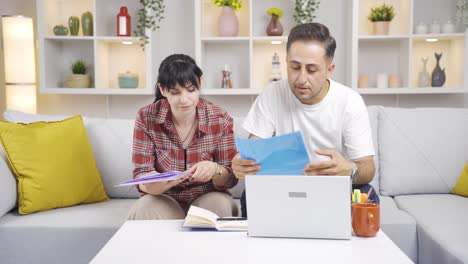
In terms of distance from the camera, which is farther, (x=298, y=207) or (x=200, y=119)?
(x=200, y=119)

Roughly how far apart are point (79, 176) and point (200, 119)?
0.69 metres

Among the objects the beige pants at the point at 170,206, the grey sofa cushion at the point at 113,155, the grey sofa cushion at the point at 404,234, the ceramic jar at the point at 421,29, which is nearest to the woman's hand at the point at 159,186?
the beige pants at the point at 170,206

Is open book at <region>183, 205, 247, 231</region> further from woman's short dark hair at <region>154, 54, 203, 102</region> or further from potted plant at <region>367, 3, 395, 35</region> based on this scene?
potted plant at <region>367, 3, 395, 35</region>

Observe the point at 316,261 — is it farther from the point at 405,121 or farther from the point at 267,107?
the point at 405,121

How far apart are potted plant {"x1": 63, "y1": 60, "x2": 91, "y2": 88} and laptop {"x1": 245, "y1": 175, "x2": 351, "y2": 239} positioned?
2.40 meters

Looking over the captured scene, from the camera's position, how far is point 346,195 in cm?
126

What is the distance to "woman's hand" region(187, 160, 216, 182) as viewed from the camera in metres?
1.74

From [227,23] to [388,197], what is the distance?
5.25 ft

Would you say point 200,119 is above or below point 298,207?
above

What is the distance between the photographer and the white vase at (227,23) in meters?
3.36

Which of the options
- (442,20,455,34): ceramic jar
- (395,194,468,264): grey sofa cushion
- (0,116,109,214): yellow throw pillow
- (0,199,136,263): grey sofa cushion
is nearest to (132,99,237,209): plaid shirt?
(0,199,136,263): grey sofa cushion

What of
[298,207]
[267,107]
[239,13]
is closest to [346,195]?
[298,207]

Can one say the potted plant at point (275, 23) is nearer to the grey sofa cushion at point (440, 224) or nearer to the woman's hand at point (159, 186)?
the grey sofa cushion at point (440, 224)

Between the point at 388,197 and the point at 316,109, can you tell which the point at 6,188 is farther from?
the point at 388,197
